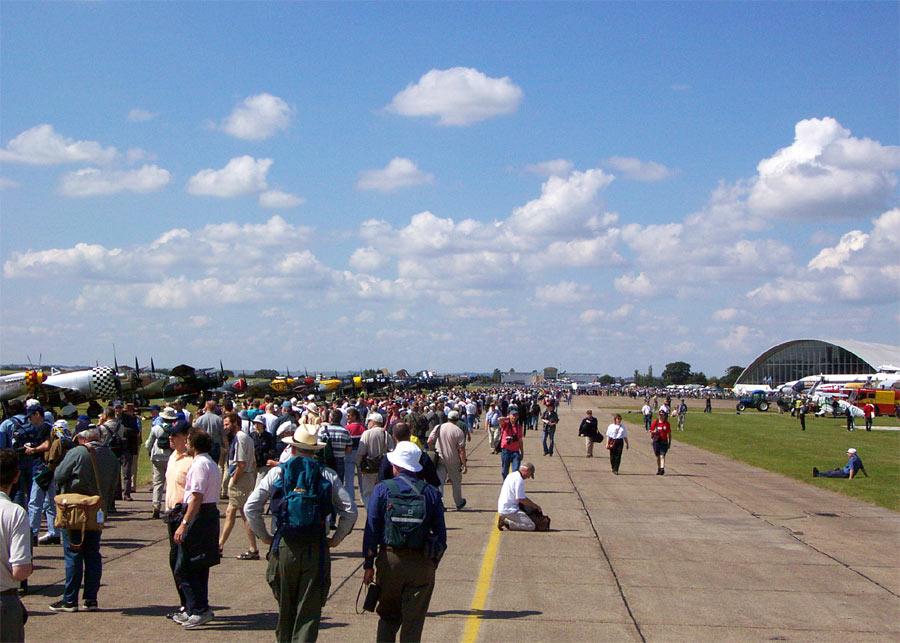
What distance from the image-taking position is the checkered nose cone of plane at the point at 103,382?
44.8 meters

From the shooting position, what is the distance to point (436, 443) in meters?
15.2

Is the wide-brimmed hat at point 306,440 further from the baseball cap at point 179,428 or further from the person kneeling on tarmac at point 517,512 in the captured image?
the person kneeling on tarmac at point 517,512

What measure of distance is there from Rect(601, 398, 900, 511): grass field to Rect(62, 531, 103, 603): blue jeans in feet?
51.0

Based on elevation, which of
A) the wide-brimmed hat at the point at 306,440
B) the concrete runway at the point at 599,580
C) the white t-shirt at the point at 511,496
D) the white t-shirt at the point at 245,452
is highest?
the wide-brimmed hat at the point at 306,440

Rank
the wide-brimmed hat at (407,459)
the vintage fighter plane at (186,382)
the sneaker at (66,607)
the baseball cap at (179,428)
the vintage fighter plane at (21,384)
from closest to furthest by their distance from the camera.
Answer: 1. the wide-brimmed hat at (407,459)
2. the sneaker at (66,607)
3. the baseball cap at (179,428)
4. the vintage fighter plane at (21,384)
5. the vintage fighter plane at (186,382)

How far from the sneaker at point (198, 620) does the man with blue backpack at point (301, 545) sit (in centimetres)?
181

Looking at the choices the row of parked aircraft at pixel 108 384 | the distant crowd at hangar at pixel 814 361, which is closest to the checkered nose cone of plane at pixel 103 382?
the row of parked aircraft at pixel 108 384

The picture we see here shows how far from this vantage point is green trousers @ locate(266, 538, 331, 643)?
587 cm

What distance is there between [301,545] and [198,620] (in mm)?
2138

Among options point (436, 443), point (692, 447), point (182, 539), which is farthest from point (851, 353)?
point (182, 539)

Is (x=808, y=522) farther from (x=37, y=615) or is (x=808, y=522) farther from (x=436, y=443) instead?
(x=37, y=615)

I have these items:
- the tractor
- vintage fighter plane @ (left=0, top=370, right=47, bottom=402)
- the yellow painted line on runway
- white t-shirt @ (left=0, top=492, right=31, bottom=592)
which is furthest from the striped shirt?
the tractor

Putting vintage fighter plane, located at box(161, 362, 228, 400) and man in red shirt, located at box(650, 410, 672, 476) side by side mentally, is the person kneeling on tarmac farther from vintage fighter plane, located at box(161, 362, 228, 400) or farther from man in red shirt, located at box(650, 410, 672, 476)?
vintage fighter plane, located at box(161, 362, 228, 400)

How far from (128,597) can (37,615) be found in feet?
3.14
